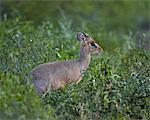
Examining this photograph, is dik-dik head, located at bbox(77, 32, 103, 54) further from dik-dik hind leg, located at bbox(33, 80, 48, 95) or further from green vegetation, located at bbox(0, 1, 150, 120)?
dik-dik hind leg, located at bbox(33, 80, 48, 95)

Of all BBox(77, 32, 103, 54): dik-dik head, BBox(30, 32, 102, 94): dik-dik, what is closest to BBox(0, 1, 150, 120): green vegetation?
BBox(30, 32, 102, 94): dik-dik

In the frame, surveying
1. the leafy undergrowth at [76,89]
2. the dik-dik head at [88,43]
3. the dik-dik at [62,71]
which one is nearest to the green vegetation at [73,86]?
the leafy undergrowth at [76,89]

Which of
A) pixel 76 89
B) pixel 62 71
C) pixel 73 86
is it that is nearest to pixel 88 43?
pixel 62 71

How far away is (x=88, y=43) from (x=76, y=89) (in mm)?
1406

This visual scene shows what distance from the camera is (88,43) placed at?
9789 millimetres

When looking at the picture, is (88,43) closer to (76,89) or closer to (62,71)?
(62,71)

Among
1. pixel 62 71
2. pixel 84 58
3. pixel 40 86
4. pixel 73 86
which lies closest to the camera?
pixel 40 86

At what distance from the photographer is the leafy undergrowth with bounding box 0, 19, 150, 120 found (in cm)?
728

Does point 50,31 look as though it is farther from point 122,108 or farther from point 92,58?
point 122,108

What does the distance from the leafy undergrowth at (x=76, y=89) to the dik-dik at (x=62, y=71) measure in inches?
4.5

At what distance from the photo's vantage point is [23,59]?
9438 mm

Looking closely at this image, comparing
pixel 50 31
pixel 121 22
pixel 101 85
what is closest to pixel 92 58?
pixel 50 31

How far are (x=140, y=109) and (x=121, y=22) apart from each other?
480 inches

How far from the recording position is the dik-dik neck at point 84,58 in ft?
31.4
